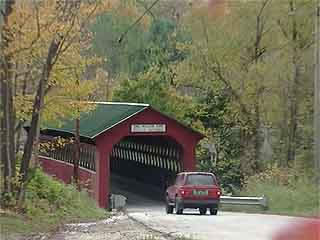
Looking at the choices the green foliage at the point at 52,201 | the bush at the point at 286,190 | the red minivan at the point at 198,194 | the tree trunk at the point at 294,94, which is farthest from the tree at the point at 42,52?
the tree trunk at the point at 294,94

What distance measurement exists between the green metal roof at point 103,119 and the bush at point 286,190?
629cm

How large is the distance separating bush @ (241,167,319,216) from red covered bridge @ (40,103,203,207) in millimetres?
4023

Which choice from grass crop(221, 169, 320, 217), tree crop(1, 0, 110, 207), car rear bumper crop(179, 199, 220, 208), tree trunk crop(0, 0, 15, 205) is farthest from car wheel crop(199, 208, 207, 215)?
tree trunk crop(0, 0, 15, 205)

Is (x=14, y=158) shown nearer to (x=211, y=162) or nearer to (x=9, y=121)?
(x=9, y=121)

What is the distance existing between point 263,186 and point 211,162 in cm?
1285

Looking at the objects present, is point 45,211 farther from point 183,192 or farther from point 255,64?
point 255,64

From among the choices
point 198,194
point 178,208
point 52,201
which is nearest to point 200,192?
point 198,194

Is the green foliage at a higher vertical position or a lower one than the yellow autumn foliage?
lower

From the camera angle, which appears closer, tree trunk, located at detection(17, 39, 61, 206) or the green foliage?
tree trunk, located at detection(17, 39, 61, 206)

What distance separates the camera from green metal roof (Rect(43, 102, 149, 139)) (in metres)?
32.9

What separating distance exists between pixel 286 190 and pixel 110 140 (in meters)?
10.8

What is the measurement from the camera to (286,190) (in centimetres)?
2475

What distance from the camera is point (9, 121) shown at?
1677 cm

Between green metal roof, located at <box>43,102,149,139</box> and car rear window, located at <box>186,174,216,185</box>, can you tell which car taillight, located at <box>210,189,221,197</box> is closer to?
car rear window, located at <box>186,174,216,185</box>
